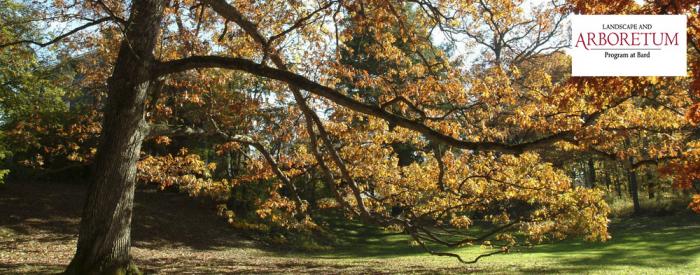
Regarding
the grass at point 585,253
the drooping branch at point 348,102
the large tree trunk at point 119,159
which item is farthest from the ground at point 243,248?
the drooping branch at point 348,102

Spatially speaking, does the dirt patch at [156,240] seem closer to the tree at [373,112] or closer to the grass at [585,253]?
the grass at [585,253]

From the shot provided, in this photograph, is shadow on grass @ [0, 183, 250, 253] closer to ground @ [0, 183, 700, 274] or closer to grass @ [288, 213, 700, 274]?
ground @ [0, 183, 700, 274]

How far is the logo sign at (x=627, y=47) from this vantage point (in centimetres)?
752

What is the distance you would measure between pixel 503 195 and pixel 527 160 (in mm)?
959

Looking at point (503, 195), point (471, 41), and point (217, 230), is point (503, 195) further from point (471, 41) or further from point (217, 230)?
point (217, 230)

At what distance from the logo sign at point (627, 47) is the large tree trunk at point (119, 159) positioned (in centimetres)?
636

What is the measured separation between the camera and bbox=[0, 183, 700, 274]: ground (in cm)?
1449

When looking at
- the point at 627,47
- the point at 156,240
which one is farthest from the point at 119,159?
the point at 156,240

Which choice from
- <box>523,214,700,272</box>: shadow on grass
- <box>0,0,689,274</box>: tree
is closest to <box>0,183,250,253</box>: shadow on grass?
<box>0,0,689,274</box>: tree

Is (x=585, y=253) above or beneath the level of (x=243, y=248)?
above

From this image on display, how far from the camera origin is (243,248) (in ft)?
75.8

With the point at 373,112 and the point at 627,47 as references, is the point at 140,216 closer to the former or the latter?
the point at 373,112

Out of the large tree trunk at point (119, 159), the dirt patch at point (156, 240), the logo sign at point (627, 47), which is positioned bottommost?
the dirt patch at point (156, 240)

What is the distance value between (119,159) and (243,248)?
56.7 feet
